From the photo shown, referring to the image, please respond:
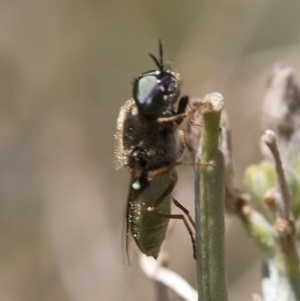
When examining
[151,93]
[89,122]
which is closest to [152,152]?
[151,93]

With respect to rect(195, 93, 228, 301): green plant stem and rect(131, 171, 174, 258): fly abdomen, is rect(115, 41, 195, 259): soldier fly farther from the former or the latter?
rect(195, 93, 228, 301): green plant stem

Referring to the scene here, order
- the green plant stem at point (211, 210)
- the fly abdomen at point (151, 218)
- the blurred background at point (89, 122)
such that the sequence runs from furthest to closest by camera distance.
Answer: the blurred background at point (89, 122), the fly abdomen at point (151, 218), the green plant stem at point (211, 210)

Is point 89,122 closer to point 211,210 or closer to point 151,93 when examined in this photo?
point 151,93

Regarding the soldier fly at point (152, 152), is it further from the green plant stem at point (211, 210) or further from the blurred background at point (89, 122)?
the blurred background at point (89, 122)

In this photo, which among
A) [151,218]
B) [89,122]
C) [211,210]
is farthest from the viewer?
[89,122]

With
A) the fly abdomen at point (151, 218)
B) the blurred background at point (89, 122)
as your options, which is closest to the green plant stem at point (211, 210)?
the fly abdomen at point (151, 218)

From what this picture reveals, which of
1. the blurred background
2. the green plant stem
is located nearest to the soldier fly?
the green plant stem
